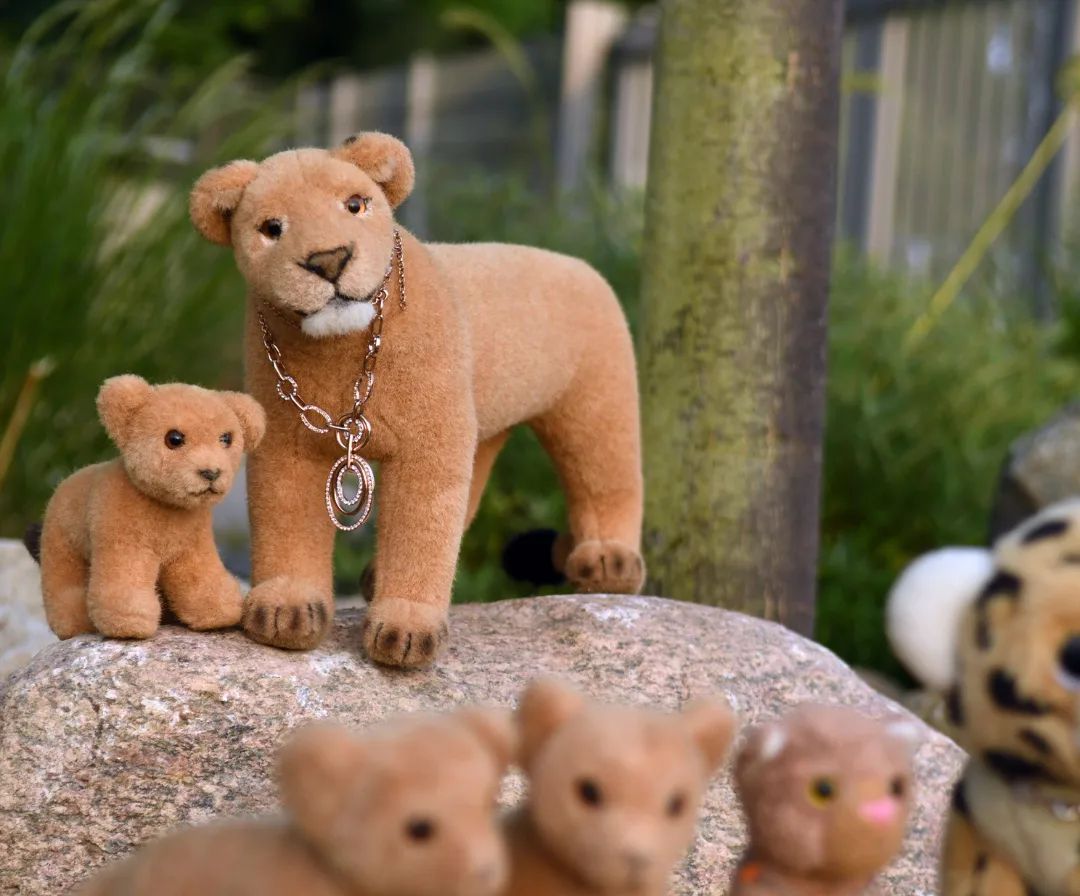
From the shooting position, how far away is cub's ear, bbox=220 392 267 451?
1735 mm

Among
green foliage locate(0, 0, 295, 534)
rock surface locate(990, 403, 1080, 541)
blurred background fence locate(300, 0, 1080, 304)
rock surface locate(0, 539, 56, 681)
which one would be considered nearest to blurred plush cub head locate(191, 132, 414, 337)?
rock surface locate(0, 539, 56, 681)

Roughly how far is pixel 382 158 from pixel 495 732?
91 centimetres

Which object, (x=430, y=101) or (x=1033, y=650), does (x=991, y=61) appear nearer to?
(x=430, y=101)

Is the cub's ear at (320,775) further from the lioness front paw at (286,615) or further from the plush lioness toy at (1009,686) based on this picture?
the lioness front paw at (286,615)

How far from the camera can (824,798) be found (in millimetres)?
1211

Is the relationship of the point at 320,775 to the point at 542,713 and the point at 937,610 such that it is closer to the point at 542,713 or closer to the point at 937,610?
the point at 542,713

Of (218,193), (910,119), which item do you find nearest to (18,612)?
(218,193)

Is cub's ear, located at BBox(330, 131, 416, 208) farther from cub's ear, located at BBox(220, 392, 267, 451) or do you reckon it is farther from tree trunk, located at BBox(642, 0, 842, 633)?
tree trunk, located at BBox(642, 0, 842, 633)

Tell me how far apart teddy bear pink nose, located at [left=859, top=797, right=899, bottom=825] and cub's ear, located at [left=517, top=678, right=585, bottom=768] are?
0.25 meters

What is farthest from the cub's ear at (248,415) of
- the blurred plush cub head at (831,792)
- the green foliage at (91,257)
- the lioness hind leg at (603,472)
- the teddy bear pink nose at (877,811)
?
the green foliage at (91,257)

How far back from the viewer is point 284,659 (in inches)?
72.8

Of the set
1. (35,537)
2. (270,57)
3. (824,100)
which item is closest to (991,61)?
(824,100)

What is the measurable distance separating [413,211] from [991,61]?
254cm

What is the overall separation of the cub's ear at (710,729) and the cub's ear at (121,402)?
0.81 metres
